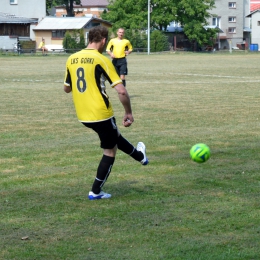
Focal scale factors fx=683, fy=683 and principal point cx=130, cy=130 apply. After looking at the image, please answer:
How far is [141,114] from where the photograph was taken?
1545cm

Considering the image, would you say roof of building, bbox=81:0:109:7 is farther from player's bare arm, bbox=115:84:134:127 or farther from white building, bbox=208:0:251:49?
player's bare arm, bbox=115:84:134:127

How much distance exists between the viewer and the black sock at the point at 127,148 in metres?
7.66

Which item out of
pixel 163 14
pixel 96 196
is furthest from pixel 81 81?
pixel 163 14

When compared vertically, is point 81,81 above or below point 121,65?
above

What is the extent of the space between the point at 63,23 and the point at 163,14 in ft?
42.0

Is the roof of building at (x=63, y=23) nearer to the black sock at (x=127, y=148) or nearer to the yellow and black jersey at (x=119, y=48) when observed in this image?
the yellow and black jersey at (x=119, y=48)

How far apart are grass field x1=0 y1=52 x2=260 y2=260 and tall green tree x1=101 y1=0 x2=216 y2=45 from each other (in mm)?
68198

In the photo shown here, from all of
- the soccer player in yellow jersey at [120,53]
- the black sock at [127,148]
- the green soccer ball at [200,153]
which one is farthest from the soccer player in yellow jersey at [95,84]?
the soccer player in yellow jersey at [120,53]

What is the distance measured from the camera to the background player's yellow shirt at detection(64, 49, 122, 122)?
7020 millimetres

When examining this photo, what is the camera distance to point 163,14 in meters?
83.5

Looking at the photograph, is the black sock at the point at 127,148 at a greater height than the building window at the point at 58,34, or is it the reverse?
the building window at the point at 58,34

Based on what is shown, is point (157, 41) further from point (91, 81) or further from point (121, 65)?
point (91, 81)

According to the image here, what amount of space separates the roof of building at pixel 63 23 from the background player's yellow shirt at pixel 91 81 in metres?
77.6

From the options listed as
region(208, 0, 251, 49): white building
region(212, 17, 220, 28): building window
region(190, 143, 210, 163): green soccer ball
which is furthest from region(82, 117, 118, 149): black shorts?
Result: region(212, 17, 220, 28): building window
